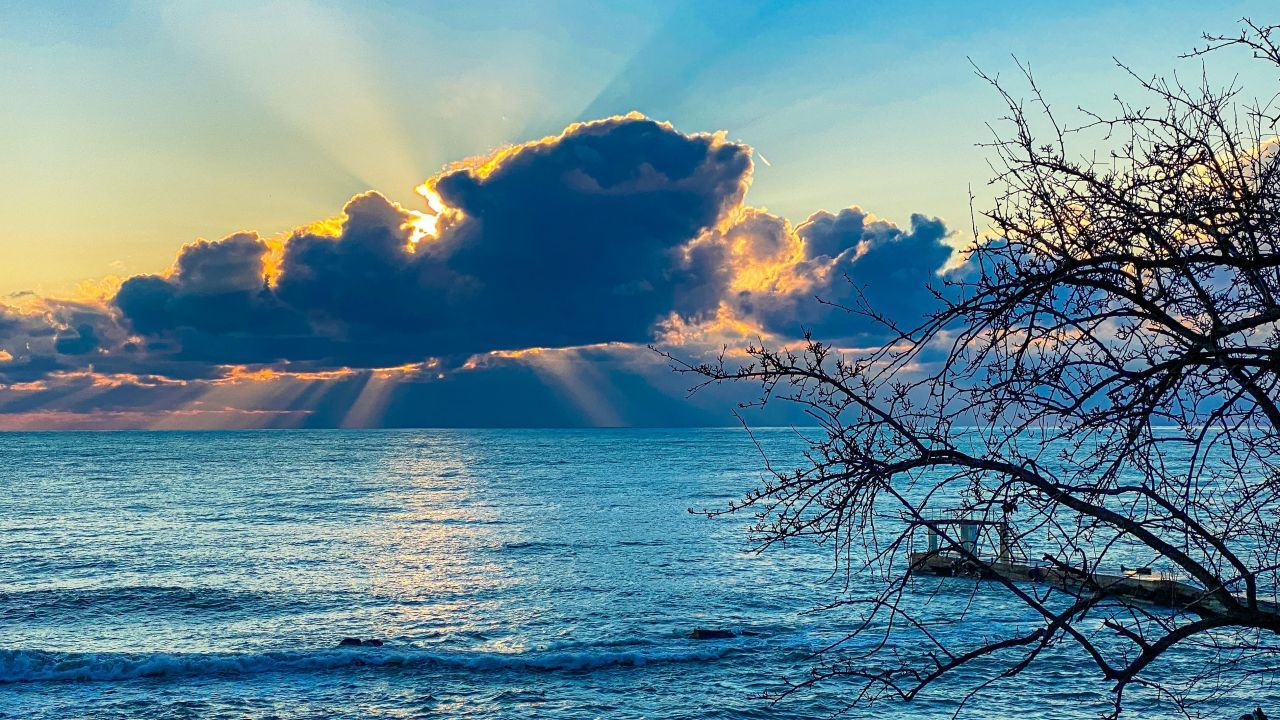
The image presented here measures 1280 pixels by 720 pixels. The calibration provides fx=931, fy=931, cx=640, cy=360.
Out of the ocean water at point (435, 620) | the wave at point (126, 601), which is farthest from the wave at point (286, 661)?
the wave at point (126, 601)

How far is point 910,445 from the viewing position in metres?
4.36

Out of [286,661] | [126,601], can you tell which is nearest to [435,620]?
[286,661]

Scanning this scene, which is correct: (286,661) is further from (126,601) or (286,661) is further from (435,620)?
(126,601)

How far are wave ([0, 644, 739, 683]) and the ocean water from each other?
0.08 meters

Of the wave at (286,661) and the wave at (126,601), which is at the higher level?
the wave at (286,661)

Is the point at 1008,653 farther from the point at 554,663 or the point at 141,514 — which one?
the point at 141,514

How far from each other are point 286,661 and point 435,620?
19.4 feet

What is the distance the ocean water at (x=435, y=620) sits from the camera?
2022 centimetres

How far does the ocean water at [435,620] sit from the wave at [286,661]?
0.26 ft

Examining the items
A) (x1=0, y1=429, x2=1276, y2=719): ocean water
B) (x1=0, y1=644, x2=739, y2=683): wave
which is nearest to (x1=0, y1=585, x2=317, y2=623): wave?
(x1=0, y1=429, x2=1276, y2=719): ocean water

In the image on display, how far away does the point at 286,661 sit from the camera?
2391cm

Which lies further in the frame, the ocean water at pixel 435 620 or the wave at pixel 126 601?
the wave at pixel 126 601

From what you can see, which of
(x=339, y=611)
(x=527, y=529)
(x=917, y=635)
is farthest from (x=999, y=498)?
(x=527, y=529)

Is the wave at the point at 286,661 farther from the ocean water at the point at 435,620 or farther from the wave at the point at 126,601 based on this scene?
Result: the wave at the point at 126,601
